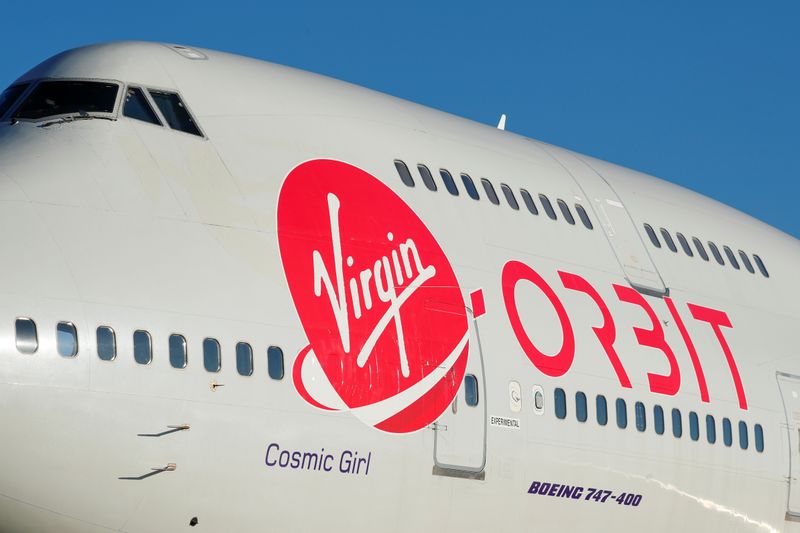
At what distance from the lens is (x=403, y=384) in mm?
15664

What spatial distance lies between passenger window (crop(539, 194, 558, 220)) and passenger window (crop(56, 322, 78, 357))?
8416 mm

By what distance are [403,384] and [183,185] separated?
347cm

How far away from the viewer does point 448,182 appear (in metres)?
18.0

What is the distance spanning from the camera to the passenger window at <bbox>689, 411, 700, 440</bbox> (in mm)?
19719

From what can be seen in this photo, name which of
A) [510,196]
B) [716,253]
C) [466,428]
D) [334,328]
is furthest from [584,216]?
[334,328]

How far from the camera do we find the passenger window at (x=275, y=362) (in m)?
14.4

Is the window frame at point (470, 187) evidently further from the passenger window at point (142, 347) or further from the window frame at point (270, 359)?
the passenger window at point (142, 347)

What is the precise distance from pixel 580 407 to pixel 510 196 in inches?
125

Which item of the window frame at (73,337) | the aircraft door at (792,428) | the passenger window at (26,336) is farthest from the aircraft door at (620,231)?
the passenger window at (26,336)

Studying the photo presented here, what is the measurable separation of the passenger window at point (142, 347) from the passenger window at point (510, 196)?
6876mm

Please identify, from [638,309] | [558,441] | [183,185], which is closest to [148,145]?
[183,185]

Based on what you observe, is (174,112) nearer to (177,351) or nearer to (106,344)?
(177,351)

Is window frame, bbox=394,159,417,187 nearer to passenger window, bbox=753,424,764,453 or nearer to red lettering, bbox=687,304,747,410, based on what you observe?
red lettering, bbox=687,304,747,410

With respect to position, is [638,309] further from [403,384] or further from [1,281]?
[1,281]
